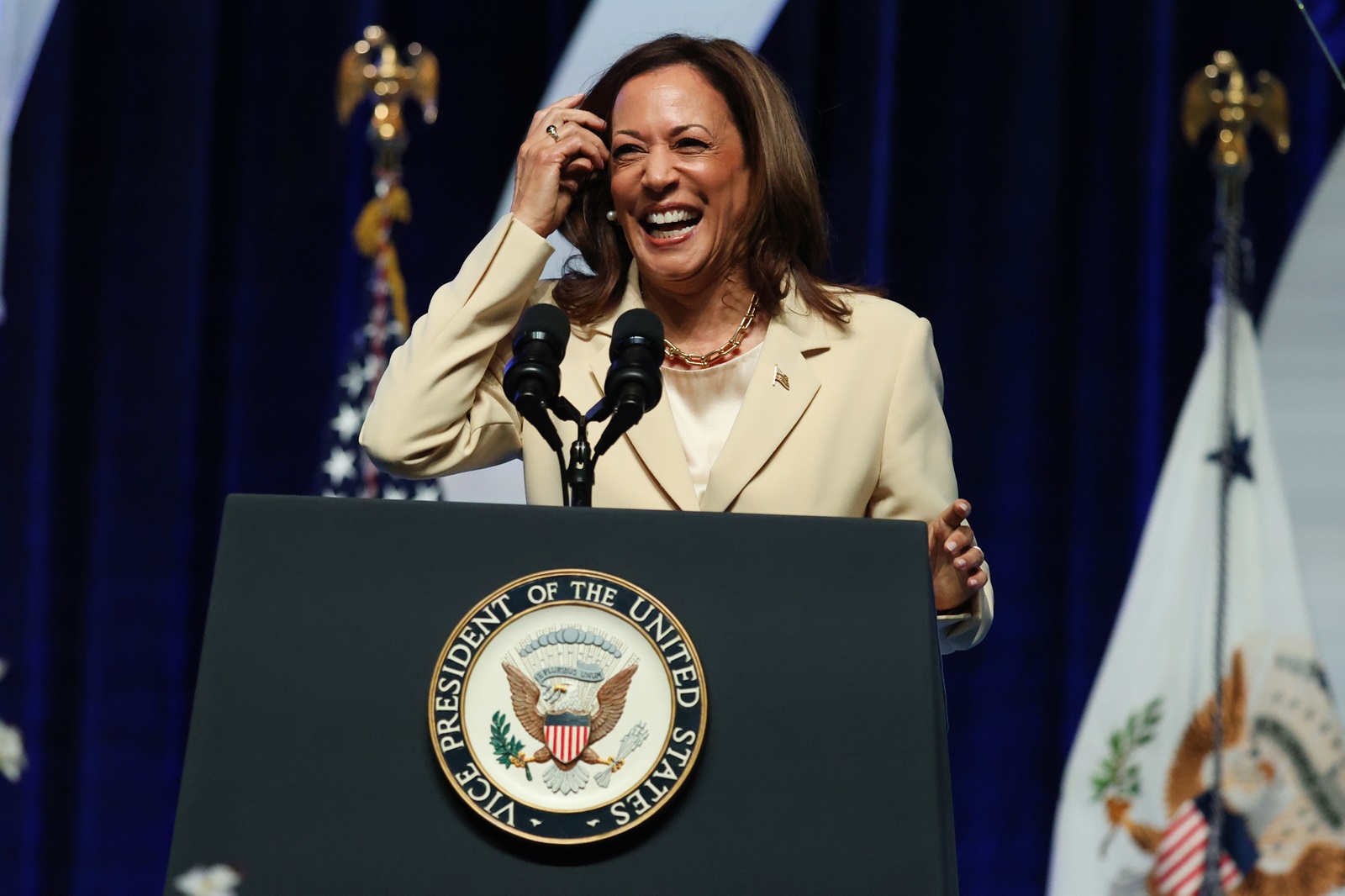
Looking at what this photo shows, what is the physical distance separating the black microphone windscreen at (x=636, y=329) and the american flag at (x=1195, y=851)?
8.19 feet

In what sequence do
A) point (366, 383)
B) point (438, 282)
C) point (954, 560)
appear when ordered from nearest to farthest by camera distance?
1. point (954, 560)
2. point (366, 383)
3. point (438, 282)

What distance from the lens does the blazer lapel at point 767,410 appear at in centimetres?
161

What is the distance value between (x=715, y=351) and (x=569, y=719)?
80 centimetres

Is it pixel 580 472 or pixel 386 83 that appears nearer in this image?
pixel 580 472

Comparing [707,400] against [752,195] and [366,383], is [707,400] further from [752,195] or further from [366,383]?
[366,383]

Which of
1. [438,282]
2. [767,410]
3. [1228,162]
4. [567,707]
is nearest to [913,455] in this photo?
[767,410]

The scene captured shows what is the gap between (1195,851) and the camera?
329 centimetres

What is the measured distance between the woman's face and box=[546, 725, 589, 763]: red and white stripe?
2.67 ft

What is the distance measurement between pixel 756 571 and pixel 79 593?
3.00 metres

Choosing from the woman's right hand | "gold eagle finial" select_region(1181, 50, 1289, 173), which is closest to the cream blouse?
the woman's right hand

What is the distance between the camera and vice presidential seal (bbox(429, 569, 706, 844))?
1.04 m

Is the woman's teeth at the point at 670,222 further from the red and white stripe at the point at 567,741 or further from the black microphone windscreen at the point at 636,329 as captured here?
the red and white stripe at the point at 567,741

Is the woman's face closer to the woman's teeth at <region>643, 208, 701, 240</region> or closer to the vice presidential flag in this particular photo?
the woman's teeth at <region>643, 208, 701, 240</region>

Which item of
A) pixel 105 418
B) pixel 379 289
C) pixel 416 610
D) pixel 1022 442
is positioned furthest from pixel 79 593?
pixel 416 610
